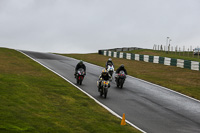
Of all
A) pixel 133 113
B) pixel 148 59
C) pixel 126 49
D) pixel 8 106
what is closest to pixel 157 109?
pixel 133 113

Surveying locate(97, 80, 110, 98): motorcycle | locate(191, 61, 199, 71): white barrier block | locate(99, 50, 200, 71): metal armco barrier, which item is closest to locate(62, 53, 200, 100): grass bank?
locate(191, 61, 199, 71): white barrier block

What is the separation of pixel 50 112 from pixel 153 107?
6537mm

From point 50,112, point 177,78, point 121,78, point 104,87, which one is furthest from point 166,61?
point 50,112

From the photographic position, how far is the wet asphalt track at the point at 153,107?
1385 centimetres

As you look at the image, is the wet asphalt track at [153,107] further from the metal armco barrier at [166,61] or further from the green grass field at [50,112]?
the metal armco barrier at [166,61]

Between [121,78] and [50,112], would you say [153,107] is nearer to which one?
[121,78]

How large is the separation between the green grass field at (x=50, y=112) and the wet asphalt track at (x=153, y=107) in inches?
43.5

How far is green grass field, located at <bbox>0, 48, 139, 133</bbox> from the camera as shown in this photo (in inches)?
416

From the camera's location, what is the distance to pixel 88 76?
2819cm

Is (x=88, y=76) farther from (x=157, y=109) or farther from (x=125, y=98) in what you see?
(x=157, y=109)

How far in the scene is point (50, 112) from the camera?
520 inches

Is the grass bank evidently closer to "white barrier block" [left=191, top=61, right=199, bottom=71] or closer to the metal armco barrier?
"white barrier block" [left=191, top=61, right=199, bottom=71]

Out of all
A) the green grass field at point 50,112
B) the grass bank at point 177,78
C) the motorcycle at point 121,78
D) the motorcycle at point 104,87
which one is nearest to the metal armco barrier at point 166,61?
the grass bank at point 177,78

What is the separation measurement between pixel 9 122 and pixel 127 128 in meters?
4.66
